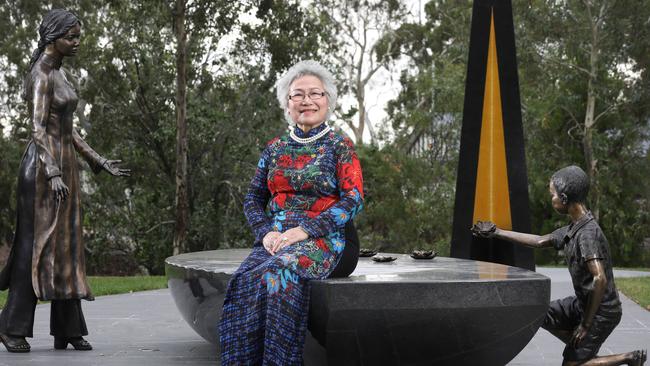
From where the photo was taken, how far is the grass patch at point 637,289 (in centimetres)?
905

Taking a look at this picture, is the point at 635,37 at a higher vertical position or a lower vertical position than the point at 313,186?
higher

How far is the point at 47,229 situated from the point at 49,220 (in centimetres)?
5

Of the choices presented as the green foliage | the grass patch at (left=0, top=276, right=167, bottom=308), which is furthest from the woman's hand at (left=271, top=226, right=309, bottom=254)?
the green foliage

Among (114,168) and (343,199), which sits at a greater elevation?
(114,168)

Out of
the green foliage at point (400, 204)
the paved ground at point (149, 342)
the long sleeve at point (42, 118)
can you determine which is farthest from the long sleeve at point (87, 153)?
the green foliage at point (400, 204)

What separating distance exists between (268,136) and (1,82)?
1015cm

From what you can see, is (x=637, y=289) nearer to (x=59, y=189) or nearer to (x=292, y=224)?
(x=59, y=189)

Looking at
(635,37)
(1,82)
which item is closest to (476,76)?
(635,37)

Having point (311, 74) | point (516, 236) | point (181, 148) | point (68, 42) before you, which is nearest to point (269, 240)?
point (311, 74)

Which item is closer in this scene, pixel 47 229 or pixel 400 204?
pixel 47 229

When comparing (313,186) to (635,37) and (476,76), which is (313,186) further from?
(635,37)

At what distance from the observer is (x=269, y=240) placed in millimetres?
4152

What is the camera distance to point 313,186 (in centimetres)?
424

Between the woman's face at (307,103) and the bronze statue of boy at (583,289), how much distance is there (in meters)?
1.13
